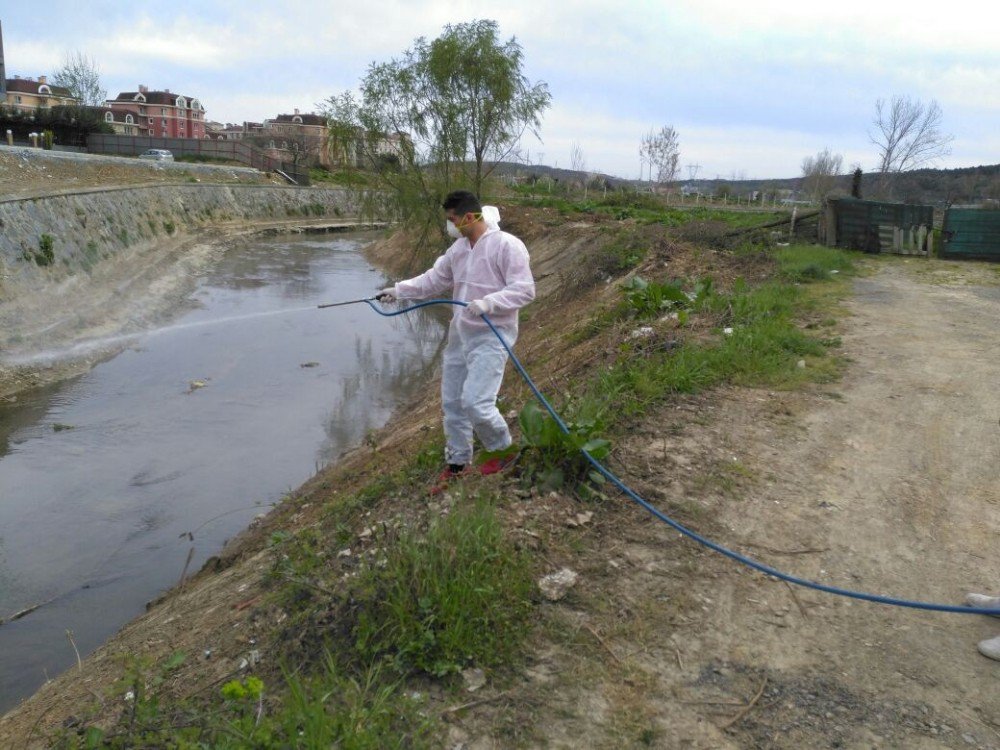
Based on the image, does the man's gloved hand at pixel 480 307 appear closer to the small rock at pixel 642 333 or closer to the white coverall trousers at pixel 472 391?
the white coverall trousers at pixel 472 391

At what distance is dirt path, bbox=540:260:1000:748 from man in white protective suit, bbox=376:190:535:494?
3.36ft

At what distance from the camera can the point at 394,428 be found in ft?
35.8

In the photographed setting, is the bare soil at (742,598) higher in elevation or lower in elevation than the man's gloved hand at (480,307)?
lower

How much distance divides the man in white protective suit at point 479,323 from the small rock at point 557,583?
1227 mm

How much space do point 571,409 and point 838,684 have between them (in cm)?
305

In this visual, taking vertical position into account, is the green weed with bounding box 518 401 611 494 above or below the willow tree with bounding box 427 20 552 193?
below

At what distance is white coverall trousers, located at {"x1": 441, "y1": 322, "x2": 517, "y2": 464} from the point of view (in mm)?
5223

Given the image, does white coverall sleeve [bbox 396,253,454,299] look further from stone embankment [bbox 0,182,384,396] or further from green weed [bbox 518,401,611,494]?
stone embankment [bbox 0,182,384,396]

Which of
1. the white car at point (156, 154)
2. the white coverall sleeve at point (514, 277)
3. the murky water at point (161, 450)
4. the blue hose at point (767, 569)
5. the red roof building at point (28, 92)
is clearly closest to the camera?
the blue hose at point (767, 569)

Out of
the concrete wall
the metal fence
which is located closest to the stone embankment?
the concrete wall

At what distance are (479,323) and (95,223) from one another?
72.6ft

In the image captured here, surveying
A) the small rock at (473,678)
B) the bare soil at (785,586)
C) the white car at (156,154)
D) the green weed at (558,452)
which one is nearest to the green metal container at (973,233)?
the bare soil at (785,586)

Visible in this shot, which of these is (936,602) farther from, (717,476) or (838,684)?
(717,476)

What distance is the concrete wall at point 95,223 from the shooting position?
17.7 m
